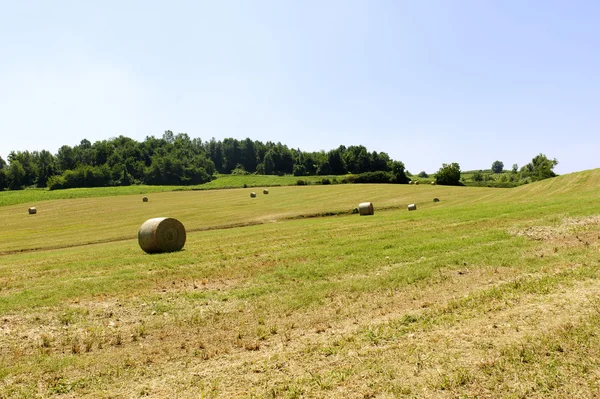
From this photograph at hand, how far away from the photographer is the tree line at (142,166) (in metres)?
123

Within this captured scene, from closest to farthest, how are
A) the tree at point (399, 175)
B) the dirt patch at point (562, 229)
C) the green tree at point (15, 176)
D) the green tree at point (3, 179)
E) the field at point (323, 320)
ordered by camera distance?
the field at point (323, 320)
the dirt patch at point (562, 229)
the tree at point (399, 175)
the green tree at point (3, 179)
the green tree at point (15, 176)

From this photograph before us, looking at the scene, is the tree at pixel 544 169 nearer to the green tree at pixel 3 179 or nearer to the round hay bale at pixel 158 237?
the round hay bale at pixel 158 237

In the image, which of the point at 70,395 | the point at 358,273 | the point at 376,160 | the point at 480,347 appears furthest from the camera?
the point at 376,160

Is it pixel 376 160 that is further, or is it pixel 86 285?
pixel 376 160

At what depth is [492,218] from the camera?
22.0 metres

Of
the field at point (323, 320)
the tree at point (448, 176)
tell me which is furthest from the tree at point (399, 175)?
the field at point (323, 320)

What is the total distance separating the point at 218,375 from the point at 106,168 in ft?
465

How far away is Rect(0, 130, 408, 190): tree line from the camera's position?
4855 inches

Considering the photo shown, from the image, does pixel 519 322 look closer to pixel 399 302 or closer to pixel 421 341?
pixel 421 341

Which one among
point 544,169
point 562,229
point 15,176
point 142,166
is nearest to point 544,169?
point 544,169

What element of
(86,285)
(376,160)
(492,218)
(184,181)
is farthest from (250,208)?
(376,160)

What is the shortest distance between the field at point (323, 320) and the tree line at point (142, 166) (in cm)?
8249

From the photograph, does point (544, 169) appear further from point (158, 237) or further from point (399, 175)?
point (158, 237)

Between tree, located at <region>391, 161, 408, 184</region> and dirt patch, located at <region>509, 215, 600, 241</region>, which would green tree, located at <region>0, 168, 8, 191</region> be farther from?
dirt patch, located at <region>509, 215, 600, 241</region>
